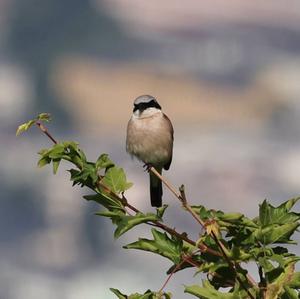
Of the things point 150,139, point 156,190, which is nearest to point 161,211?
point 150,139

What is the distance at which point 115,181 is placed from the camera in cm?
418

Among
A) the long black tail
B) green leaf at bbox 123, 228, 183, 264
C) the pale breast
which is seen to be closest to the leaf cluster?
green leaf at bbox 123, 228, 183, 264

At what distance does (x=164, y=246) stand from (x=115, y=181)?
56 cm

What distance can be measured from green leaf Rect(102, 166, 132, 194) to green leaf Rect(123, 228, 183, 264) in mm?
435

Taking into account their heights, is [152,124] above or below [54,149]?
above

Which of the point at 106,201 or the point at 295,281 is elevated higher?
the point at 106,201

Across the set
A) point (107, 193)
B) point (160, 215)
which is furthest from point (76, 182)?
point (160, 215)

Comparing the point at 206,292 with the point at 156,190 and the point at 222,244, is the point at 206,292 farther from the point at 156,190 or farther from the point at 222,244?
the point at 156,190

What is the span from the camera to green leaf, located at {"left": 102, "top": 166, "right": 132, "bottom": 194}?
4.16 meters

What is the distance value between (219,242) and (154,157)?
882 cm

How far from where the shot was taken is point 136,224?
360cm

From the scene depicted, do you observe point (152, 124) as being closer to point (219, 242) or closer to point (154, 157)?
point (154, 157)

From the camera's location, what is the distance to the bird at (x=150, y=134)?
1210 centimetres

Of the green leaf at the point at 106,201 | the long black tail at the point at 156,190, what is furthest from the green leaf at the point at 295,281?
the long black tail at the point at 156,190
